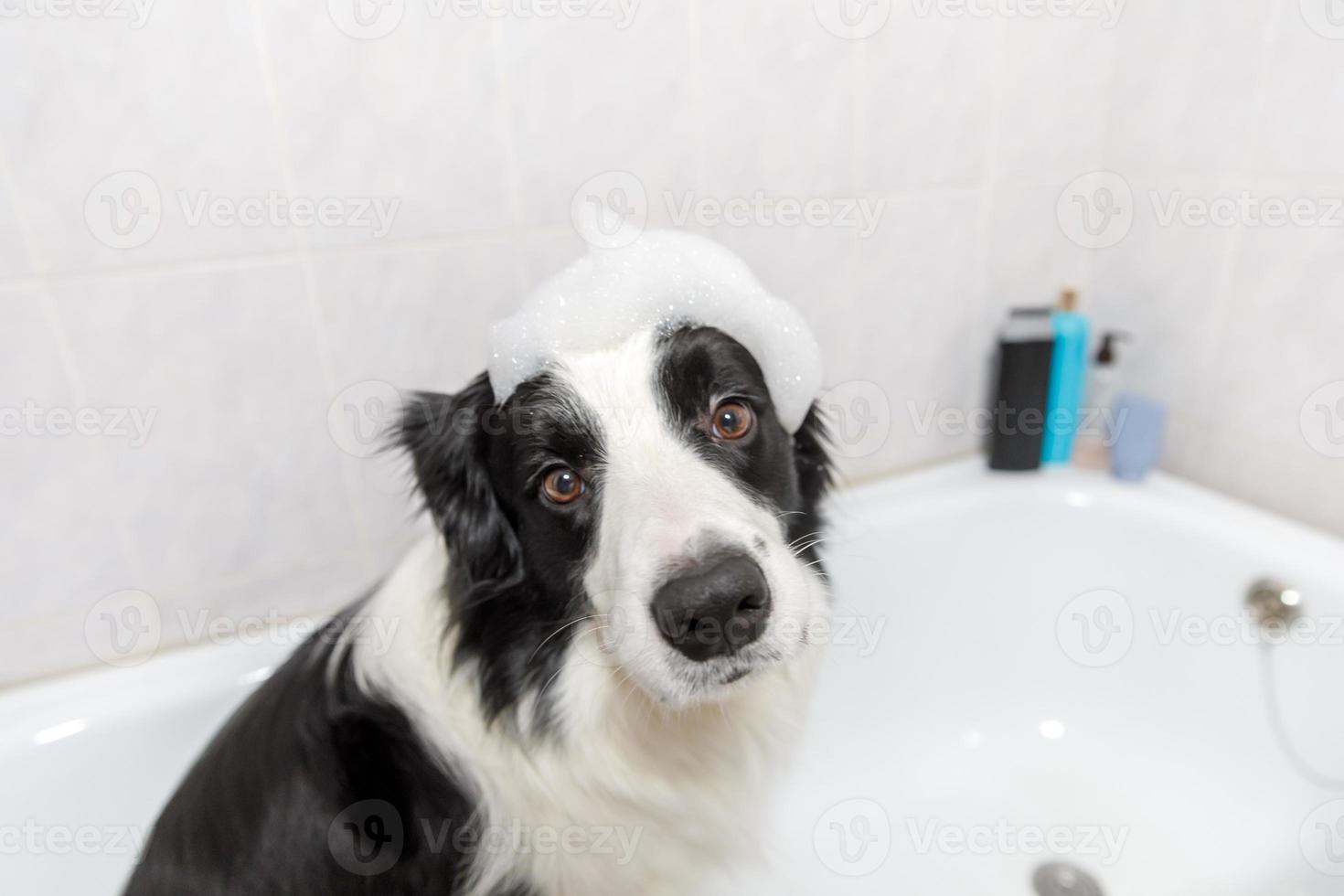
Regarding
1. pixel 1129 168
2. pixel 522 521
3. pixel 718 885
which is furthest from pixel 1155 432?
pixel 522 521

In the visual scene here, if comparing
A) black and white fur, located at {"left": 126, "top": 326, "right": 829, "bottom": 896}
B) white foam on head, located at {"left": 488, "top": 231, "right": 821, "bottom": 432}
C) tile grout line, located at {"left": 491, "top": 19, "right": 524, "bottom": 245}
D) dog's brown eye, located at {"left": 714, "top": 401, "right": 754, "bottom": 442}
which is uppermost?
tile grout line, located at {"left": 491, "top": 19, "right": 524, "bottom": 245}

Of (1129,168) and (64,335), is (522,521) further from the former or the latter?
(1129,168)

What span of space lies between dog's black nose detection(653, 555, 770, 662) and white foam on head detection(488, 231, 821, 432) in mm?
370

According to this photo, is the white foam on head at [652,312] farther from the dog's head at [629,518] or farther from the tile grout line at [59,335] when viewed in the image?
the tile grout line at [59,335]

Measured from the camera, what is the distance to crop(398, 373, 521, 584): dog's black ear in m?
1.17

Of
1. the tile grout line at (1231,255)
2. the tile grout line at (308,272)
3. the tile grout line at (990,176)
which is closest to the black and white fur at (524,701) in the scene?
the tile grout line at (308,272)

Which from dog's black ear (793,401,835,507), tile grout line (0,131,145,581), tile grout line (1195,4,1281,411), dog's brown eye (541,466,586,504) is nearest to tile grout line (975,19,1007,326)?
tile grout line (1195,4,1281,411)

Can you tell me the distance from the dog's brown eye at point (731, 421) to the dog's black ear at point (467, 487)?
0.32m

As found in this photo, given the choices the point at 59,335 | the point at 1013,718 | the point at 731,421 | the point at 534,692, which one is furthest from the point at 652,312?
the point at 1013,718

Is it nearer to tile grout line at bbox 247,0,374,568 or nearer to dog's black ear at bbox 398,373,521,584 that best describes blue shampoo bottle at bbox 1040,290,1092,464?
dog's black ear at bbox 398,373,521,584

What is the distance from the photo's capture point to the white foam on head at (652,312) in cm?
113

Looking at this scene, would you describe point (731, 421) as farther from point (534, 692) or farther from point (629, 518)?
point (534, 692)

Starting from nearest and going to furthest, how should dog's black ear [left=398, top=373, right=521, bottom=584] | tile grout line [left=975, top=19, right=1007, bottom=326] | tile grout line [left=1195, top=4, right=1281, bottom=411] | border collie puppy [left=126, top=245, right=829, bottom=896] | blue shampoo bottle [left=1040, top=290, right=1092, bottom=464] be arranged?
1. border collie puppy [left=126, top=245, right=829, bottom=896]
2. dog's black ear [left=398, top=373, right=521, bottom=584]
3. tile grout line [left=1195, top=4, right=1281, bottom=411]
4. tile grout line [left=975, top=19, right=1007, bottom=326]
5. blue shampoo bottle [left=1040, top=290, right=1092, bottom=464]

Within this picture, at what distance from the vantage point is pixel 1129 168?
1.95 meters
